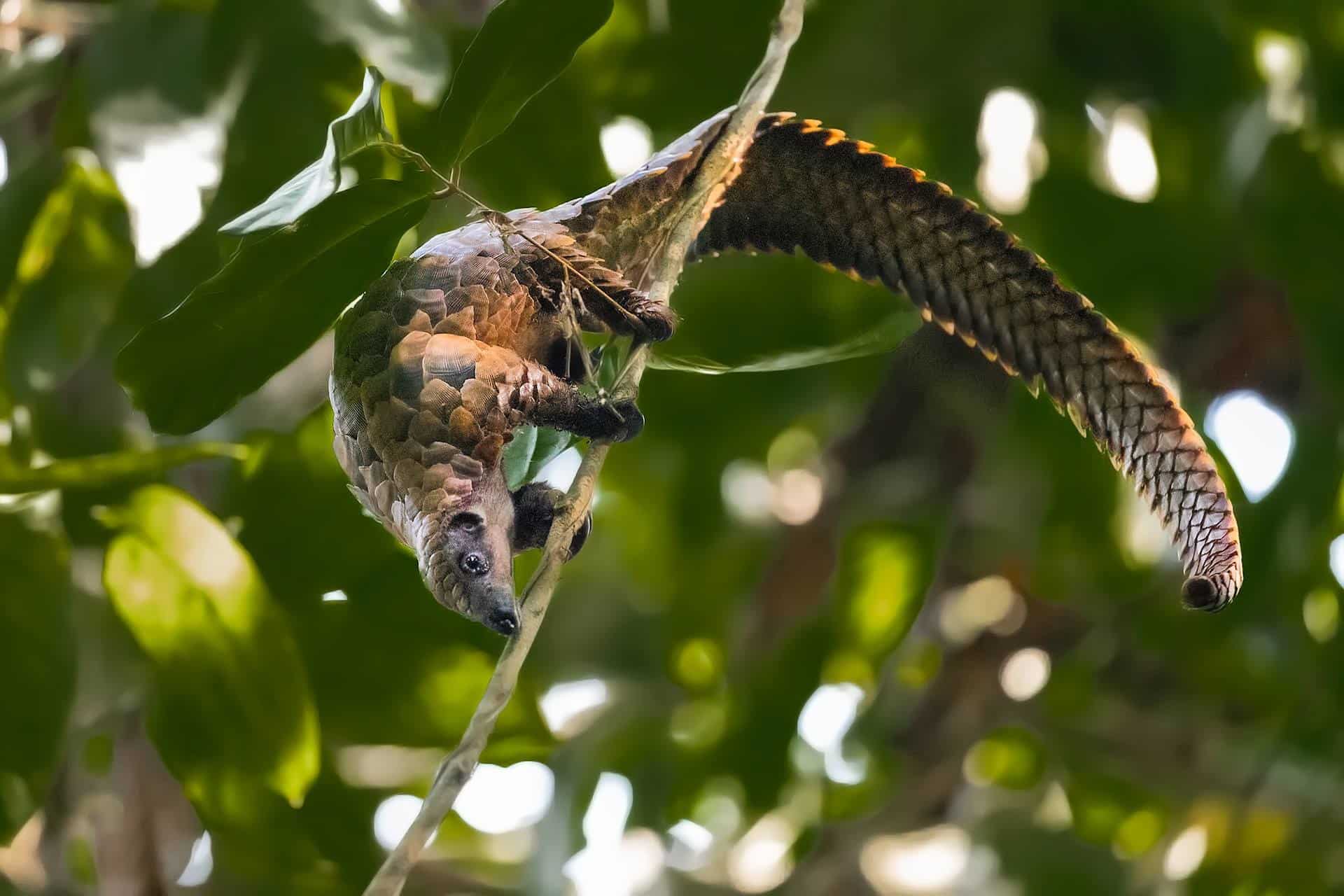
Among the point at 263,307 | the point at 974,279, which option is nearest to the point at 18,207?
the point at 263,307

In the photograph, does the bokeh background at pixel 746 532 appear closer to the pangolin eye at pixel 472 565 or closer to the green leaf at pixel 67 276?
the green leaf at pixel 67 276

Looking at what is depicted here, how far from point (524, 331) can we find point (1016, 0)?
970mm

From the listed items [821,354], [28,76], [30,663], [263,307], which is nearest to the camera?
[263,307]

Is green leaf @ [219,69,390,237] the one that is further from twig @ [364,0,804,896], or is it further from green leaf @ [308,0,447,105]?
green leaf @ [308,0,447,105]

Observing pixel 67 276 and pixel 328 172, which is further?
pixel 67 276

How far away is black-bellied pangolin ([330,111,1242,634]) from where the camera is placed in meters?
0.57

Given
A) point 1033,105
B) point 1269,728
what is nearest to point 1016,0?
point 1033,105

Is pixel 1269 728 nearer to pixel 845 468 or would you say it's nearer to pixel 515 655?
pixel 845 468

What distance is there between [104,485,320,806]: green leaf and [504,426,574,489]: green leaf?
363mm

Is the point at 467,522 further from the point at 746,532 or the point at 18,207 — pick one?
the point at 746,532

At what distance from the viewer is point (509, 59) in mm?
627

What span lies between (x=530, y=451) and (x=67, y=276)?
725mm

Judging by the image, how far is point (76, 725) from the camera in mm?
1291

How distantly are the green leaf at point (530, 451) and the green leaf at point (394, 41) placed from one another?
423mm
